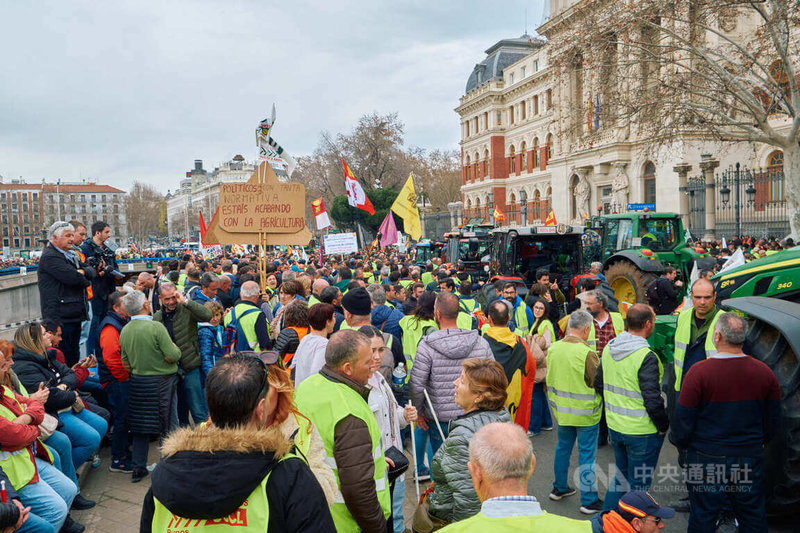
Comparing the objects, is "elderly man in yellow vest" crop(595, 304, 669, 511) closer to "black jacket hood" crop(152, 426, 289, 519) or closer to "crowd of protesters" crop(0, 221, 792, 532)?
"crowd of protesters" crop(0, 221, 792, 532)

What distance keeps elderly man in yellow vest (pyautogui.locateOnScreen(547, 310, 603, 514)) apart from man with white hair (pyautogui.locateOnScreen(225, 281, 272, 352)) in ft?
10.2

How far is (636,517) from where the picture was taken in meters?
2.34

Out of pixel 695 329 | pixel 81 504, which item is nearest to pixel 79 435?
pixel 81 504

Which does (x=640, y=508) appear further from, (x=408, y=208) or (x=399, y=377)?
(x=408, y=208)

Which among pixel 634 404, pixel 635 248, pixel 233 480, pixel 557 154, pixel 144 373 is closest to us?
pixel 233 480

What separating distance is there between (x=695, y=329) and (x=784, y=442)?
1.36 metres

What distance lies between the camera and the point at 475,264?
711 inches

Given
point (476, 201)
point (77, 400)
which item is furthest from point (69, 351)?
A: point (476, 201)

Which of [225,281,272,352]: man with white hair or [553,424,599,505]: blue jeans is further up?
[225,281,272,352]: man with white hair

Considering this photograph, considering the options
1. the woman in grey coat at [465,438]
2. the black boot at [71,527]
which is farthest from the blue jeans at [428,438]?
the black boot at [71,527]

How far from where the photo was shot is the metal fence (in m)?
22.6

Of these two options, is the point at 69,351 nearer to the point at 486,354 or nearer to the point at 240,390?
the point at 486,354

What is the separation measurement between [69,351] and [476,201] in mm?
52241

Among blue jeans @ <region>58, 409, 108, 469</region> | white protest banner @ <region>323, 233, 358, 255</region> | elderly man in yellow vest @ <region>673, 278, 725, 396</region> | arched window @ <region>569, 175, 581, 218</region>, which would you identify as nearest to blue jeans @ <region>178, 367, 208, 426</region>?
blue jeans @ <region>58, 409, 108, 469</region>
